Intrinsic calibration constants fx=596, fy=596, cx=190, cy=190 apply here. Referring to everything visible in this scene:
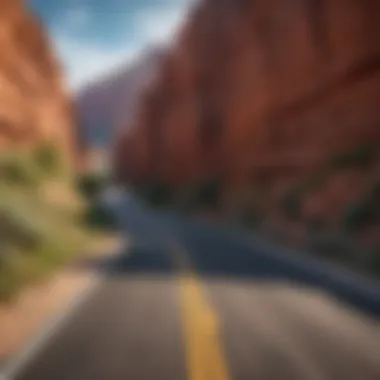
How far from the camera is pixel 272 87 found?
1577 inches

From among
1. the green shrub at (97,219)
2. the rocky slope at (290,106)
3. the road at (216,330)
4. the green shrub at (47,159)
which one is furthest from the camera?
the green shrub at (97,219)

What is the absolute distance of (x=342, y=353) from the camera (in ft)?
24.7

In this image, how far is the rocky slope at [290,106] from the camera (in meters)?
26.3

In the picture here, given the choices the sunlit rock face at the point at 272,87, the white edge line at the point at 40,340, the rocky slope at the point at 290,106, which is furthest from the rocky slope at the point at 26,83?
the white edge line at the point at 40,340

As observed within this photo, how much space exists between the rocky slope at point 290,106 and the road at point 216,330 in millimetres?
7424

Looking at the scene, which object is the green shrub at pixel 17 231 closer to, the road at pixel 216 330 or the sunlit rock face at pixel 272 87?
the road at pixel 216 330

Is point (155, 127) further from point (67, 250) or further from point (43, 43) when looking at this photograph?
point (67, 250)

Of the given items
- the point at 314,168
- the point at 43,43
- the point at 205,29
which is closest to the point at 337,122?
the point at 314,168

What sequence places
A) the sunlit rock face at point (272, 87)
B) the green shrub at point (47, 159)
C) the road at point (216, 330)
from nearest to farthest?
the road at point (216, 330), the sunlit rock face at point (272, 87), the green shrub at point (47, 159)

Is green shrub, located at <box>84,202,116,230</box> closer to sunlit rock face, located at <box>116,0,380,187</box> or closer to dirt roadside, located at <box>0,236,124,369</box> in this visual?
sunlit rock face, located at <box>116,0,380,187</box>

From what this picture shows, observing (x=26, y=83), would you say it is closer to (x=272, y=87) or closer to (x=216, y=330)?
(x=272, y=87)

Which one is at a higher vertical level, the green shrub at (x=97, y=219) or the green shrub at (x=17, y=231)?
the green shrub at (x=97, y=219)

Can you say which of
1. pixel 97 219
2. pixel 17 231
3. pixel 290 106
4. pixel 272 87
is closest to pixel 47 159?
pixel 97 219

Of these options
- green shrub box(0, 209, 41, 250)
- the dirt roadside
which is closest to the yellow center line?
the dirt roadside
